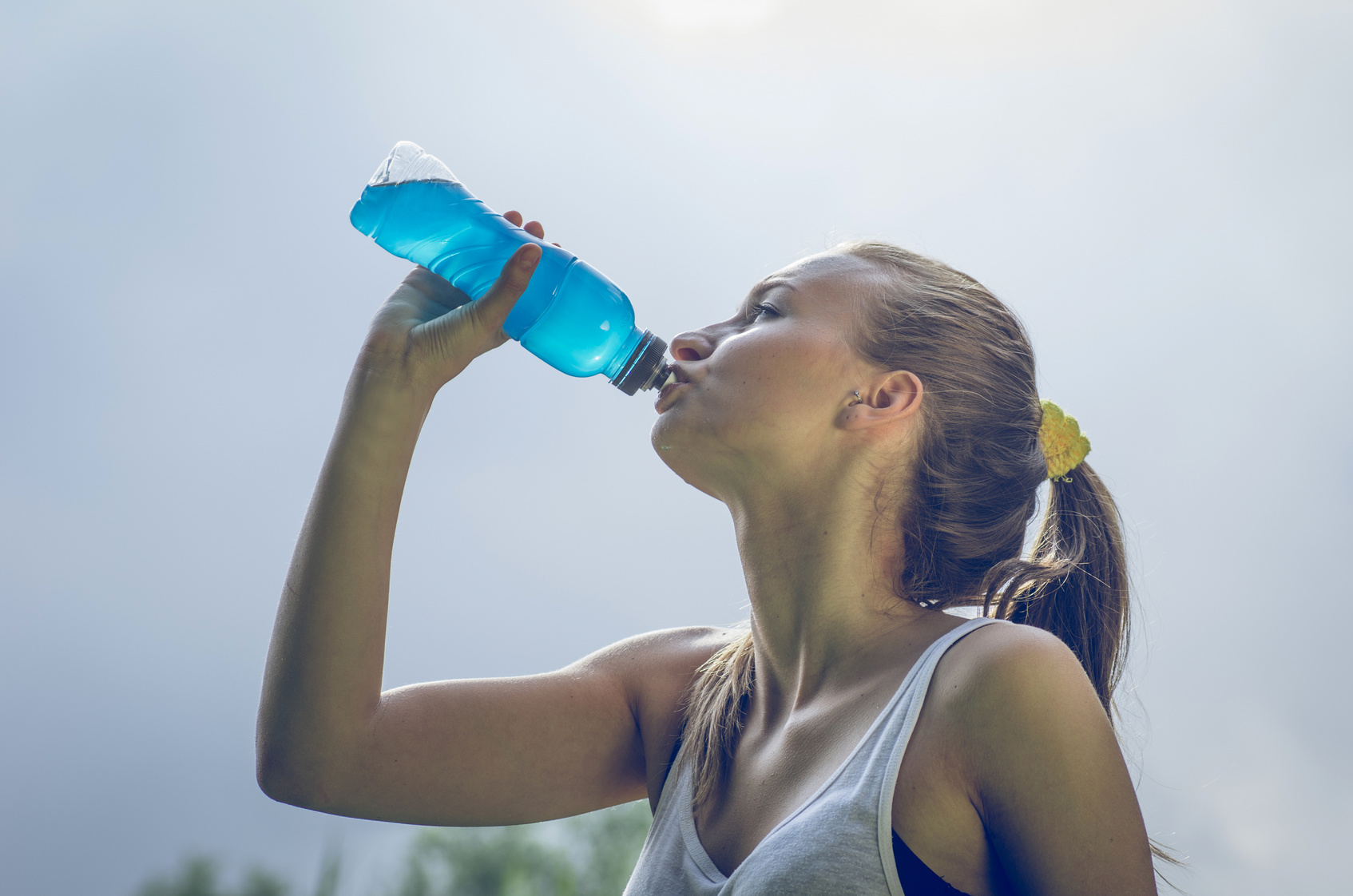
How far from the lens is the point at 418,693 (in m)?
1.35

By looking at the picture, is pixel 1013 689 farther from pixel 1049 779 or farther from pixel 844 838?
pixel 844 838

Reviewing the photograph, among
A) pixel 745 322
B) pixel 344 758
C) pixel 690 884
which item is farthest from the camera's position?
pixel 745 322

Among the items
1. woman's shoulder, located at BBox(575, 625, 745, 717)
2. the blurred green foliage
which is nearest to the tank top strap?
woman's shoulder, located at BBox(575, 625, 745, 717)

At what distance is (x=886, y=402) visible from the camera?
1.36m

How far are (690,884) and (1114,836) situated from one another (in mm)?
468

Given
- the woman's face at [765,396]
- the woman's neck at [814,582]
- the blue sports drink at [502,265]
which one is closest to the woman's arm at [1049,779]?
the woman's neck at [814,582]

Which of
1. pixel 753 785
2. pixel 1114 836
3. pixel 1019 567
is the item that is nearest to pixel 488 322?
pixel 753 785

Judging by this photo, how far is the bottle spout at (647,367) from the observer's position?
142cm

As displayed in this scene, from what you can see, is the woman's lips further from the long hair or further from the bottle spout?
the long hair

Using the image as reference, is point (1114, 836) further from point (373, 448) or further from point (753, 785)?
point (373, 448)

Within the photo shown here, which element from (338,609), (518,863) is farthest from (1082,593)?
(518,863)

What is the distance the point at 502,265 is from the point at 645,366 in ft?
0.90

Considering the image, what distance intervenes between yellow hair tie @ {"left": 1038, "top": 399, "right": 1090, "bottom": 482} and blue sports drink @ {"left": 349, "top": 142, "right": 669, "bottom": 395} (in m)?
0.62

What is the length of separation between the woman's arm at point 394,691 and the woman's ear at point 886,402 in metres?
0.49
